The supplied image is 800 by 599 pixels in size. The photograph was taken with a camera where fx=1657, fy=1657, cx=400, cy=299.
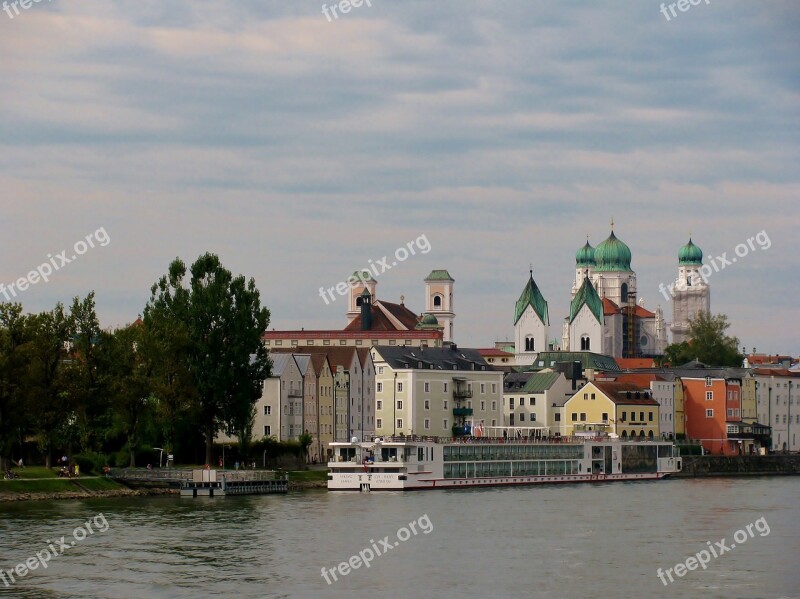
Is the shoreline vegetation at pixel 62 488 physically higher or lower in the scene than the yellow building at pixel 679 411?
lower

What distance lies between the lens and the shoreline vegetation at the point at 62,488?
97312 mm

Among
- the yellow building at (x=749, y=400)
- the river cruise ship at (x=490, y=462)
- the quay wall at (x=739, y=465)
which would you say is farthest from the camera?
the yellow building at (x=749, y=400)

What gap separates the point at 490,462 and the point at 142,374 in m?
32.1

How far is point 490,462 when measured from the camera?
12912cm

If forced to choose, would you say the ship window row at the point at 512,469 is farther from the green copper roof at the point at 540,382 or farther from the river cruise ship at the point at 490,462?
the green copper roof at the point at 540,382

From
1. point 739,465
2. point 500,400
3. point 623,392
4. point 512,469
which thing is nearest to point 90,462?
point 512,469

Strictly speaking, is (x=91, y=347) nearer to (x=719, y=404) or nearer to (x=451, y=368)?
(x=451, y=368)

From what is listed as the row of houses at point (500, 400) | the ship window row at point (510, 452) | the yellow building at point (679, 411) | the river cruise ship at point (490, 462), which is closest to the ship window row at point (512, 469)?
the river cruise ship at point (490, 462)

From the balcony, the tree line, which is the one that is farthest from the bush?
the balcony

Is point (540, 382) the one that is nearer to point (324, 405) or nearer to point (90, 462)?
point (324, 405)

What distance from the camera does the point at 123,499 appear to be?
332 ft

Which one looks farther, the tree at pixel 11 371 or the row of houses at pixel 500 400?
the row of houses at pixel 500 400

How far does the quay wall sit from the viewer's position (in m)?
155

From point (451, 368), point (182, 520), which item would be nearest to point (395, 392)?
point (451, 368)
